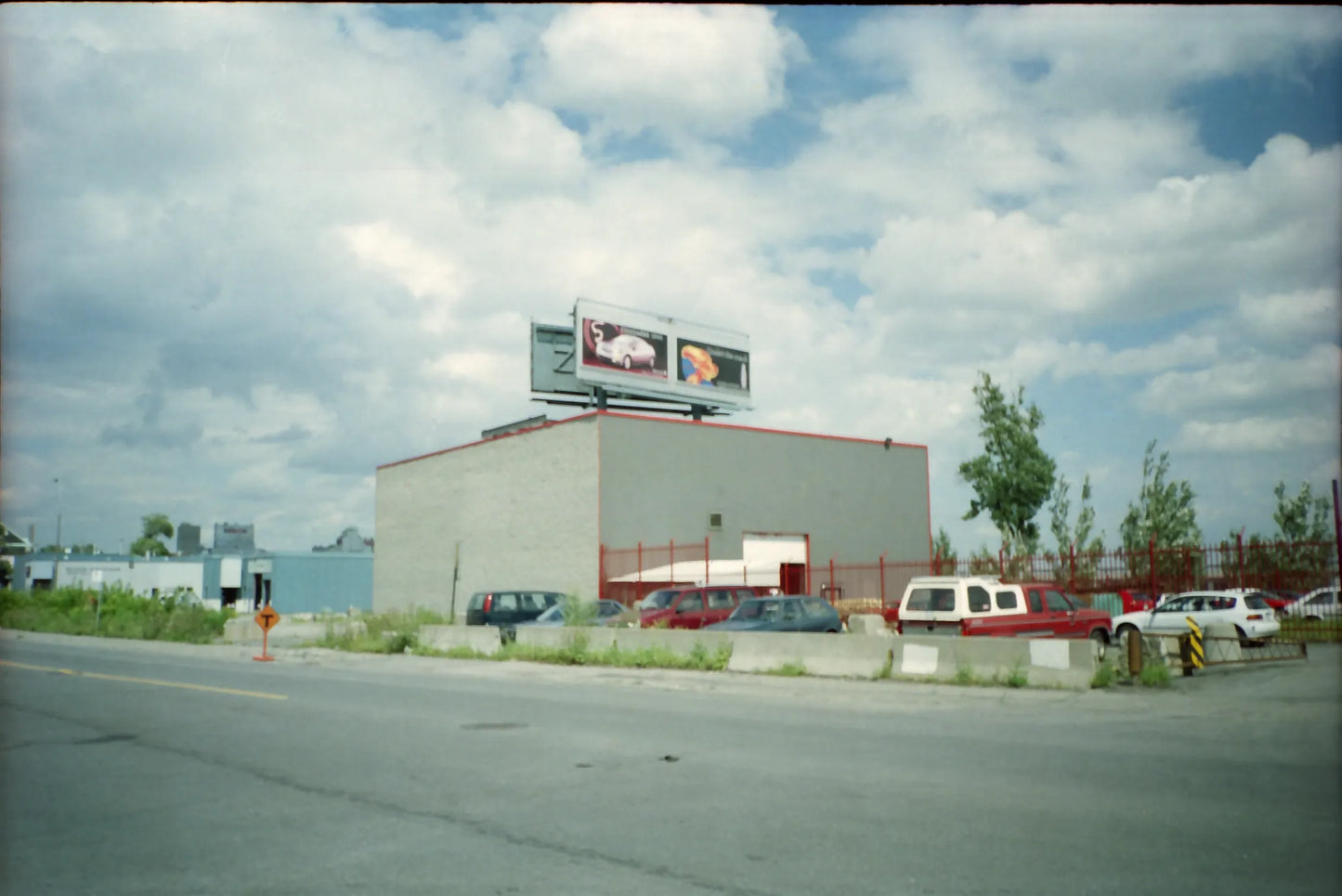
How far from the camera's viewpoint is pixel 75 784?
31.0ft

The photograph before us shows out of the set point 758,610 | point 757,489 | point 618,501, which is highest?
point 757,489

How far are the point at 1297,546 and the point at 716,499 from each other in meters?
24.5

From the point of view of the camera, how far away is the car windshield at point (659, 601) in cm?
2676

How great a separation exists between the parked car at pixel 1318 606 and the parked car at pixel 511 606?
1819 centimetres

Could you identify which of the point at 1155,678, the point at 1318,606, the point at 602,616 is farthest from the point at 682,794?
the point at 602,616

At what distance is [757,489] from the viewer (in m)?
45.2

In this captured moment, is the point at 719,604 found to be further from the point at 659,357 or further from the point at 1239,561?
the point at 659,357

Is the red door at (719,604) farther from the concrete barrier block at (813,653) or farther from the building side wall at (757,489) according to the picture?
the building side wall at (757,489)

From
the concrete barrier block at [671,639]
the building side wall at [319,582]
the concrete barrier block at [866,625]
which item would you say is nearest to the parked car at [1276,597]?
the concrete barrier block at [866,625]

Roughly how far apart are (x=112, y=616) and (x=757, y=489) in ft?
92.3

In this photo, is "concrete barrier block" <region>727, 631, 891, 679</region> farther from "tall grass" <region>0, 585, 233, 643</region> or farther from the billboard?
the billboard

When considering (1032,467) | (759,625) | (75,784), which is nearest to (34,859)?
(75,784)

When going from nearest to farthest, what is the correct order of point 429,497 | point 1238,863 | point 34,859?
point 1238,863
point 34,859
point 429,497

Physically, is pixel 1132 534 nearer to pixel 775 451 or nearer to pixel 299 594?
pixel 775 451
